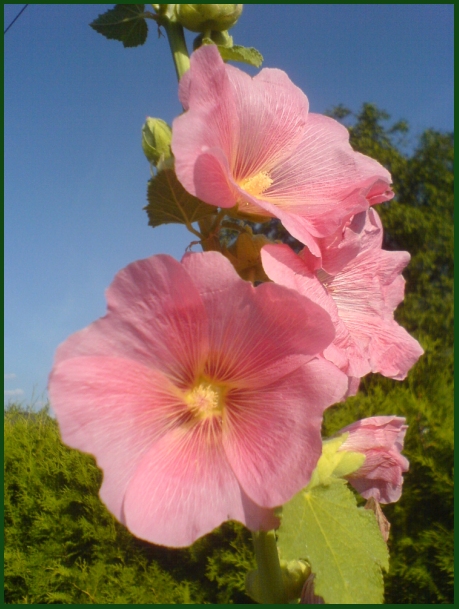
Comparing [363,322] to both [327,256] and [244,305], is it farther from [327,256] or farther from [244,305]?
[244,305]

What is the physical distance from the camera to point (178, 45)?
842mm

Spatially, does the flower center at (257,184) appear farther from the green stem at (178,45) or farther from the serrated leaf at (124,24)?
the serrated leaf at (124,24)

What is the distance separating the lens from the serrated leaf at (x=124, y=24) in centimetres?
89

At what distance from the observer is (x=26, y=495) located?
347cm

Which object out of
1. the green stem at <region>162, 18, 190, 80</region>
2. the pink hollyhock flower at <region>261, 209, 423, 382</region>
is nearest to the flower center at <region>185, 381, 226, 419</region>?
the pink hollyhock flower at <region>261, 209, 423, 382</region>

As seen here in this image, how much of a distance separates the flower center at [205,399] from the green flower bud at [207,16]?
1.90 feet

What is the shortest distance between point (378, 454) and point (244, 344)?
42cm

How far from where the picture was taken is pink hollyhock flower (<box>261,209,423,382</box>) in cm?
65

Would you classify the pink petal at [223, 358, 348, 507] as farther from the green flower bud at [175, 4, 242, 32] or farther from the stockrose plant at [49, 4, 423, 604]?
the green flower bud at [175, 4, 242, 32]

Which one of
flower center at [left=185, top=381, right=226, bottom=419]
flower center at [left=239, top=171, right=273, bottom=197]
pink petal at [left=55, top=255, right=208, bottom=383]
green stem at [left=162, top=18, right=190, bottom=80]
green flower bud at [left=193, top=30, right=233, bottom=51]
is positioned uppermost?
green flower bud at [left=193, top=30, right=233, bottom=51]

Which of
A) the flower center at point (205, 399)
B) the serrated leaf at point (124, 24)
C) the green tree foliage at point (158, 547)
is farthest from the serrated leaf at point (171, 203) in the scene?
the green tree foliage at point (158, 547)

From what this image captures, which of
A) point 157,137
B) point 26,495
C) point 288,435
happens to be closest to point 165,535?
point 288,435

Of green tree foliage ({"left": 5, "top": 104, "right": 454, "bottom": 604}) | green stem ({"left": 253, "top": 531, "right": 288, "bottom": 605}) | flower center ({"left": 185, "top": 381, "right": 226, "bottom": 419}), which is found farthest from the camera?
green tree foliage ({"left": 5, "top": 104, "right": 454, "bottom": 604})

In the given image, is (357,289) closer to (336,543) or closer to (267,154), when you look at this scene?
(267,154)
